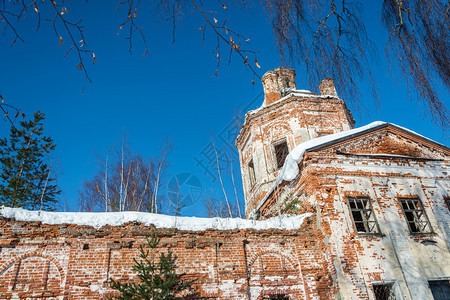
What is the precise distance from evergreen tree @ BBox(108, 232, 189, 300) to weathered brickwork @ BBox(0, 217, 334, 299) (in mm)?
291

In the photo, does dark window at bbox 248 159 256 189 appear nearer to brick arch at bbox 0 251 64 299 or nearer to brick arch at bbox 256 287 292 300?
brick arch at bbox 256 287 292 300

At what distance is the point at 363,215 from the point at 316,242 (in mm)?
1888

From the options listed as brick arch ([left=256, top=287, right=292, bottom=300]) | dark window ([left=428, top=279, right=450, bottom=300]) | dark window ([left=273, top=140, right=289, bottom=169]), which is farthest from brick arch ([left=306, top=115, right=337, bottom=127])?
brick arch ([left=256, top=287, right=292, bottom=300])

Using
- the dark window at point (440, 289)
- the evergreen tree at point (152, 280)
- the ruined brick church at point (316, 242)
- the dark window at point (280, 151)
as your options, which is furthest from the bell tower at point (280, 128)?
the evergreen tree at point (152, 280)

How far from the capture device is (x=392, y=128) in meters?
12.3

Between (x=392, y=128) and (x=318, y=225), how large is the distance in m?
5.58

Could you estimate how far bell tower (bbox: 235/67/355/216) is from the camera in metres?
15.8

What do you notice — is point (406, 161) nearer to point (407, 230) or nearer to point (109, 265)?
point (407, 230)

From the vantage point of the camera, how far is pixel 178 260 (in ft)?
27.9

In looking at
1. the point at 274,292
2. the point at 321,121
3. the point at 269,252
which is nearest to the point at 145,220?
the point at 269,252

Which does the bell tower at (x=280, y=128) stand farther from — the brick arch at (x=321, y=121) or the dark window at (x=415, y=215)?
the dark window at (x=415, y=215)

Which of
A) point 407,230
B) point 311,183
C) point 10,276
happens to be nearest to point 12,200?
point 10,276

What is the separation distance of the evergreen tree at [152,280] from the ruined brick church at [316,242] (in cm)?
29

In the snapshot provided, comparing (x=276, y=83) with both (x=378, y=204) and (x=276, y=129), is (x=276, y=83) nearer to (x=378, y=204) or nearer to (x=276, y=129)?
(x=276, y=129)
